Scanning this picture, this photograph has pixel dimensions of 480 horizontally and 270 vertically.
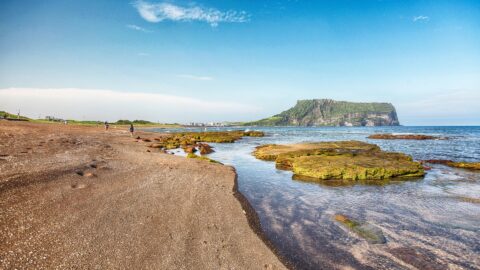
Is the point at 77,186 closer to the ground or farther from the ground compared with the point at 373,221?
farther from the ground

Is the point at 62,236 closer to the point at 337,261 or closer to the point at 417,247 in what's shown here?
the point at 337,261

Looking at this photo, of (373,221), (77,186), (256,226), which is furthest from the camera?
(77,186)

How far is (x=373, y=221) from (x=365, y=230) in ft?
4.83

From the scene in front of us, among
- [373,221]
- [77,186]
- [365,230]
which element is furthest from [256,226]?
[77,186]

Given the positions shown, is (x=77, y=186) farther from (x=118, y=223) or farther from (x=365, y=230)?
(x=365, y=230)

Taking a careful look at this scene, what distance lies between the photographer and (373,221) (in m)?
11.2

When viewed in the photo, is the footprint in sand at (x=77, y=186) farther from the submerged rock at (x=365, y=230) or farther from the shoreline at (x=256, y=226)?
the submerged rock at (x=365, y=230)

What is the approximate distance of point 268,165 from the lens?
26.3m

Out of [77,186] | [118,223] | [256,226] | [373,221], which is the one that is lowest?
[373,221]

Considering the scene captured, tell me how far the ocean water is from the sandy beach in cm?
144

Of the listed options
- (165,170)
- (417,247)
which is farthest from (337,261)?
(165,170)

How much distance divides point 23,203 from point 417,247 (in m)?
13.9

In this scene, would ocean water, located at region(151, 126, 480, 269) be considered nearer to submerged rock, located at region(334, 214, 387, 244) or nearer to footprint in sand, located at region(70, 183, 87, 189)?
submerged rock, located at region(334, 214, 387, 244)

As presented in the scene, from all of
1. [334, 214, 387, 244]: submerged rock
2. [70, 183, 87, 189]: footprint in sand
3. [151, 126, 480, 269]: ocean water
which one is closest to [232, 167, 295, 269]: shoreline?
[151, 126, 480, 269]: ocean water
